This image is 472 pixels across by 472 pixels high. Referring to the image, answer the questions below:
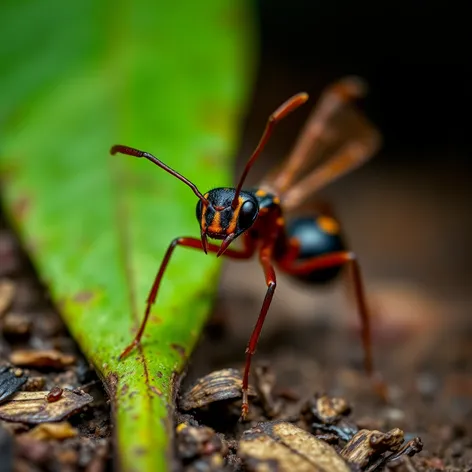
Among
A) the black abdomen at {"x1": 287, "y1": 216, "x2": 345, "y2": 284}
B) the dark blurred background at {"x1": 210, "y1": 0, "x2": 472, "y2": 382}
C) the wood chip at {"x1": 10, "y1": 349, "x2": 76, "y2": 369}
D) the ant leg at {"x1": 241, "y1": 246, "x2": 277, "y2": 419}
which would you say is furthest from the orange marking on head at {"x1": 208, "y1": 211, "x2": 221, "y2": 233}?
the dark blurred background at {"x1": 210, "y1": 0, "x2": 472, "y2": 382}

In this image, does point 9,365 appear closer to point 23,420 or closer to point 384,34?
point 23,420

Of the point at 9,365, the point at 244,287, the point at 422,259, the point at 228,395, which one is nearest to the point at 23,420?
the point at 9,365

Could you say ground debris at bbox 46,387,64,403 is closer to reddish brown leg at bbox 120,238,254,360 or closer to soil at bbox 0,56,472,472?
soil at bbox 0,56,472,472

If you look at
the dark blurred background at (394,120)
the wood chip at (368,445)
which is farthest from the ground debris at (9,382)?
the dark blurred background at (394,120)

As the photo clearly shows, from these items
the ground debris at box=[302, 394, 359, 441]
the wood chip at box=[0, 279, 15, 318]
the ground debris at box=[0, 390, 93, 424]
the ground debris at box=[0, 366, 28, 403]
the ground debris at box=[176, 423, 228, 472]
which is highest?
the wood chip at box=[0, 279, 15, 318]

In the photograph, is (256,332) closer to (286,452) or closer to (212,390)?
(212,390)
